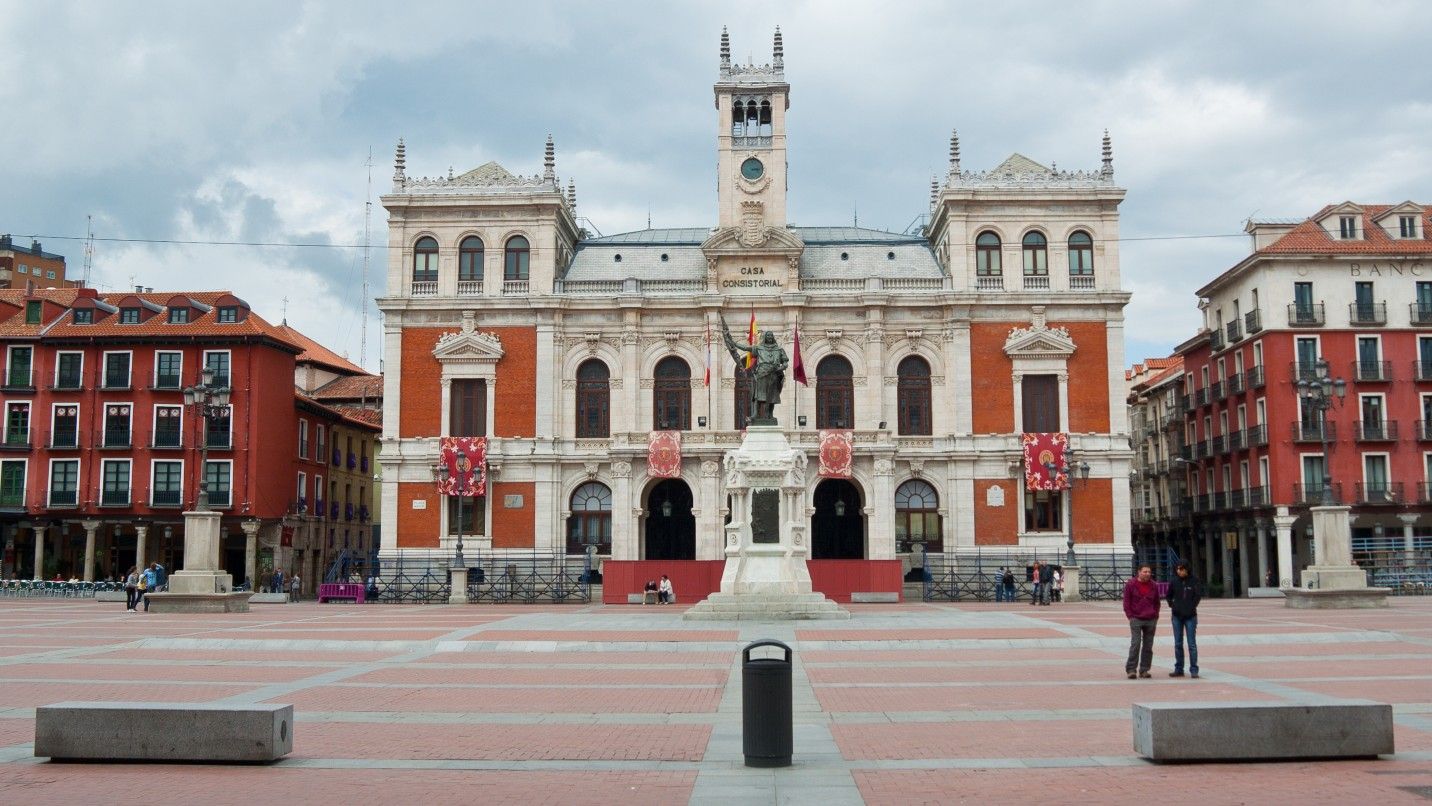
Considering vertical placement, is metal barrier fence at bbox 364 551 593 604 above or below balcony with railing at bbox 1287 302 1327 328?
below

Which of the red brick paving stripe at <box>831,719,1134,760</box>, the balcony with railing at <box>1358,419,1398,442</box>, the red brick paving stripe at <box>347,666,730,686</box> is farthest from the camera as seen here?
the balcony with railing at <box>1358,419,1398,442</box>

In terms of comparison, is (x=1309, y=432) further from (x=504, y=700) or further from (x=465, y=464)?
(x=504, y=700)

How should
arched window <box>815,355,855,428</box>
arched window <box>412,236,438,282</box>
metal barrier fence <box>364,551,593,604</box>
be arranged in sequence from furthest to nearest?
1. arched window <box>412,236,438,282</box>
2. arched window <box>815,355,855,428</box>
3. metal barrier fence <box>364,551,593,604</box>

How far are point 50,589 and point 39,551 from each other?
6015 millimetres

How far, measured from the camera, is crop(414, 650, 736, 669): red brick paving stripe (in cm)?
2262

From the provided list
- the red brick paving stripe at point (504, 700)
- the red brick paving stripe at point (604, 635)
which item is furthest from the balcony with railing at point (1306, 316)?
the red brick paving stripe at point (504, 700)

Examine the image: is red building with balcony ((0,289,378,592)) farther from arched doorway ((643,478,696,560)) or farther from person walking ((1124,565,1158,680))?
person walking ((1124,565,1158,680))

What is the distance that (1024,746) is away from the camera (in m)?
13.3

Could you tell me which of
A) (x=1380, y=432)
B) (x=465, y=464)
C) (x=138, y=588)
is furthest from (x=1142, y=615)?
(x=1380, y=432)

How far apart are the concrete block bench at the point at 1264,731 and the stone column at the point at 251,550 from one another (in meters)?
51.9

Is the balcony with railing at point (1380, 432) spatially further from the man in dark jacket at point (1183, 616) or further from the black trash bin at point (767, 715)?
the black trash bin at point (767, 715)

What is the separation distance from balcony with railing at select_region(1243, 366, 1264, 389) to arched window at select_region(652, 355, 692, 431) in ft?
84.2

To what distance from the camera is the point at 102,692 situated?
1812 cm

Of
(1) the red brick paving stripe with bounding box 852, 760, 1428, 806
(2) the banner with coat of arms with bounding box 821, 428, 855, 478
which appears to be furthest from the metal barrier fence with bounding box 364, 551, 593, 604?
(1) the red brick paving stripe with bounding box 852, 760, 1428, 806
